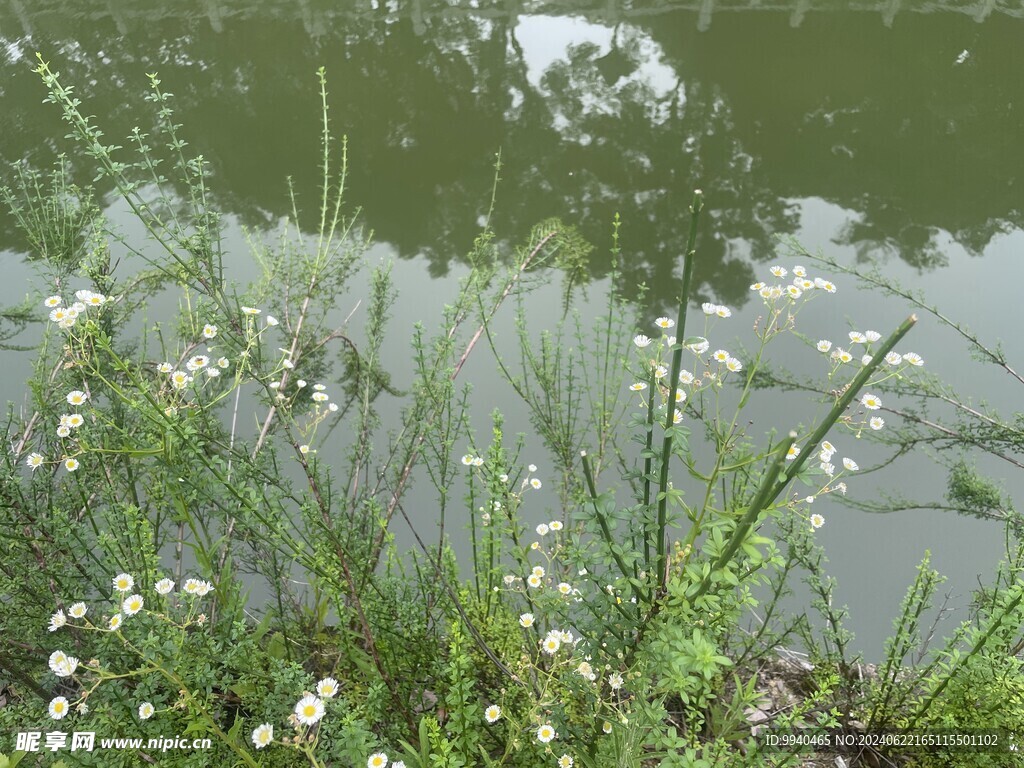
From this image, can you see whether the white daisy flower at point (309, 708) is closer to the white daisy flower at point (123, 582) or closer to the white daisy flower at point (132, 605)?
the white daisy flower at point (132, 605)

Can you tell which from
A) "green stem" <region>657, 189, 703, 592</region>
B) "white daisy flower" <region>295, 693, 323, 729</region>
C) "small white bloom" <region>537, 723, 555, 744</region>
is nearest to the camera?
"green stem" <region>657, 189, 703, 592</region>

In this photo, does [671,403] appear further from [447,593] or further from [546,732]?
[447,593]

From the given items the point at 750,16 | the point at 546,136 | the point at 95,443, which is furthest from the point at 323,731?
the point at 750,16

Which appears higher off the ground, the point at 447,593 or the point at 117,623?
the point at 117,623

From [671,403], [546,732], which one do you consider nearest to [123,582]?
[546,732]

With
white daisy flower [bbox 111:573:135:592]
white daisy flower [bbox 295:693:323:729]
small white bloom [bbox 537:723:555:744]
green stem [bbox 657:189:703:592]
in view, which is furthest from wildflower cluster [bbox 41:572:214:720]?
green stem [bbox 657:189:703:592]

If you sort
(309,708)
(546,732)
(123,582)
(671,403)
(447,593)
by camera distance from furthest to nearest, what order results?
(447,593) < (123,582) < (546,732) < (309,708) < (671,403)

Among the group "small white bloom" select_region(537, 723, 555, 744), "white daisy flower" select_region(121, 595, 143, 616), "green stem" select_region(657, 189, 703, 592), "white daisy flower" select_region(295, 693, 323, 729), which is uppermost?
"green stem" select_region(657, 189, 703, 592)

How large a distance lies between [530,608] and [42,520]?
1217mm

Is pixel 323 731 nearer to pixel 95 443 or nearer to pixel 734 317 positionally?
pixel 95 443

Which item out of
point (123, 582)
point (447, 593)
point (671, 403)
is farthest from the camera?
point (447, 593)

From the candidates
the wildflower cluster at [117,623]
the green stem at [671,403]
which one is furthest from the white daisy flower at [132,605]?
the green stem at [671,403]

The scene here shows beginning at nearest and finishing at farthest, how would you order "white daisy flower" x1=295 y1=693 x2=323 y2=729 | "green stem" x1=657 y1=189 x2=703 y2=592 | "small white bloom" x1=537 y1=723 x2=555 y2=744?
"green stem" x1=657 y1=189 x2=703 y2=592 → "white daisy flower" x1=295 y1=693 x2=323 y2=729 → "small white bloom" x1=537 y1=723 x2=555 y2=744

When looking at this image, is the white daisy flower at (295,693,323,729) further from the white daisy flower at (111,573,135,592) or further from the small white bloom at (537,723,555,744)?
the white daisy flower at (111,573,135,592)
